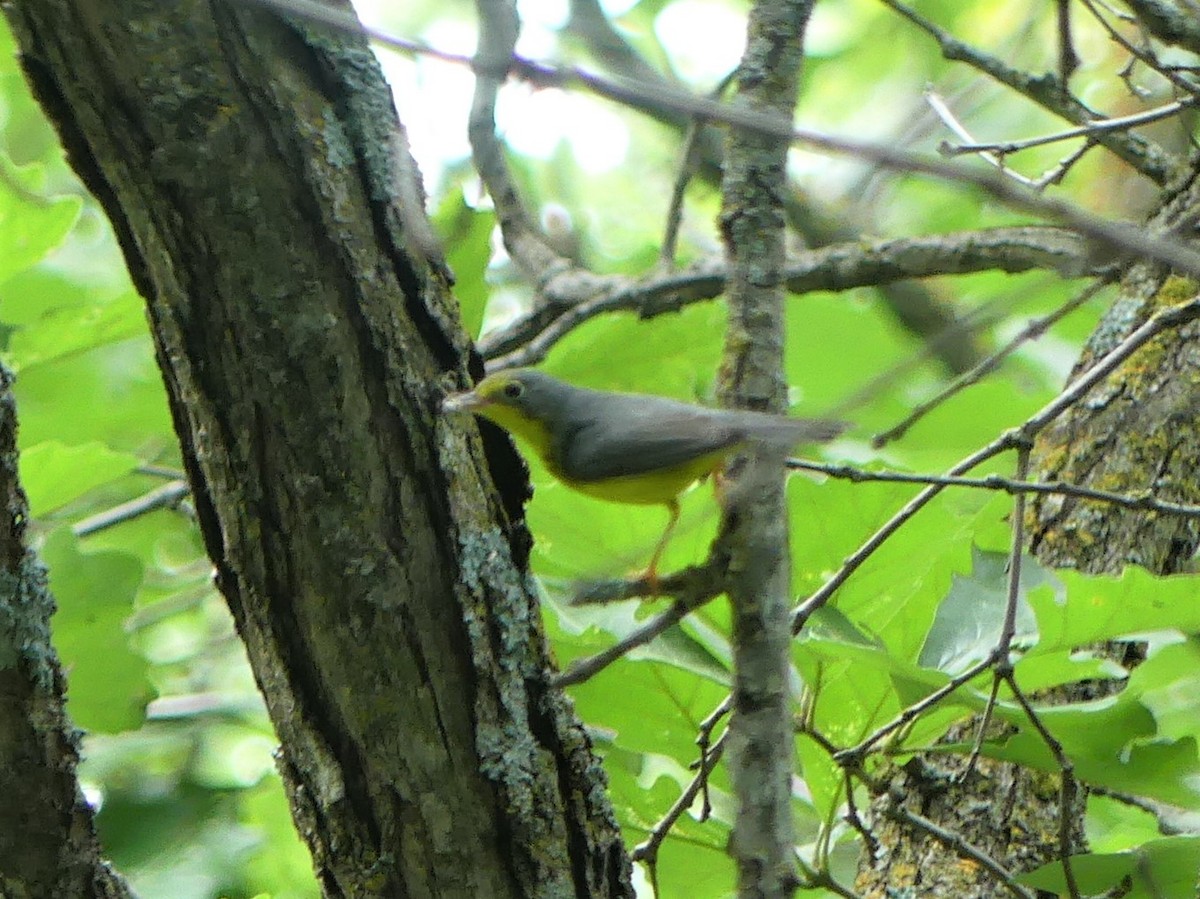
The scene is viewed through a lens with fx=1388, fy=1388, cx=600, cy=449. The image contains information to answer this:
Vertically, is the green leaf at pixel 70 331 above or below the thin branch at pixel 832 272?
below

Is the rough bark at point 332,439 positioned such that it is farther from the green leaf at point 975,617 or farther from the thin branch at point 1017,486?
the green leaf at point 975,617

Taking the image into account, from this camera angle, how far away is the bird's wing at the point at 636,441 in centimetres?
200

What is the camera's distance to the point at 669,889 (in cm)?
206

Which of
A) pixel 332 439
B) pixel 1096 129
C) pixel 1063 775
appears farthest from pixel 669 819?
pixel 1096 129

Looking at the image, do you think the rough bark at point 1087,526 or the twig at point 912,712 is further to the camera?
the rough bark at point 1087,526

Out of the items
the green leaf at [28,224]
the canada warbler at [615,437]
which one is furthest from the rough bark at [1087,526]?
the green leaf at [28,224]

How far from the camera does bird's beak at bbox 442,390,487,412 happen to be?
1.39 metres

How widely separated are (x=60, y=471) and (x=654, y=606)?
1.00 m

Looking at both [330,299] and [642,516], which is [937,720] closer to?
[642,516]

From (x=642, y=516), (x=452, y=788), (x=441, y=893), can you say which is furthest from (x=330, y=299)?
(x=642, y=516)

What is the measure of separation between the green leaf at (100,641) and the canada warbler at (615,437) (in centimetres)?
Answer: 66

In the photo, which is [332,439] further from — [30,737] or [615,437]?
[615,437]

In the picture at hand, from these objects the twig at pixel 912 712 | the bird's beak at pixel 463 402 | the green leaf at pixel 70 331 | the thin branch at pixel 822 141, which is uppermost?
the green leaf at pixel 70 331

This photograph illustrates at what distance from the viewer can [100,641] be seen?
2.15 metres
